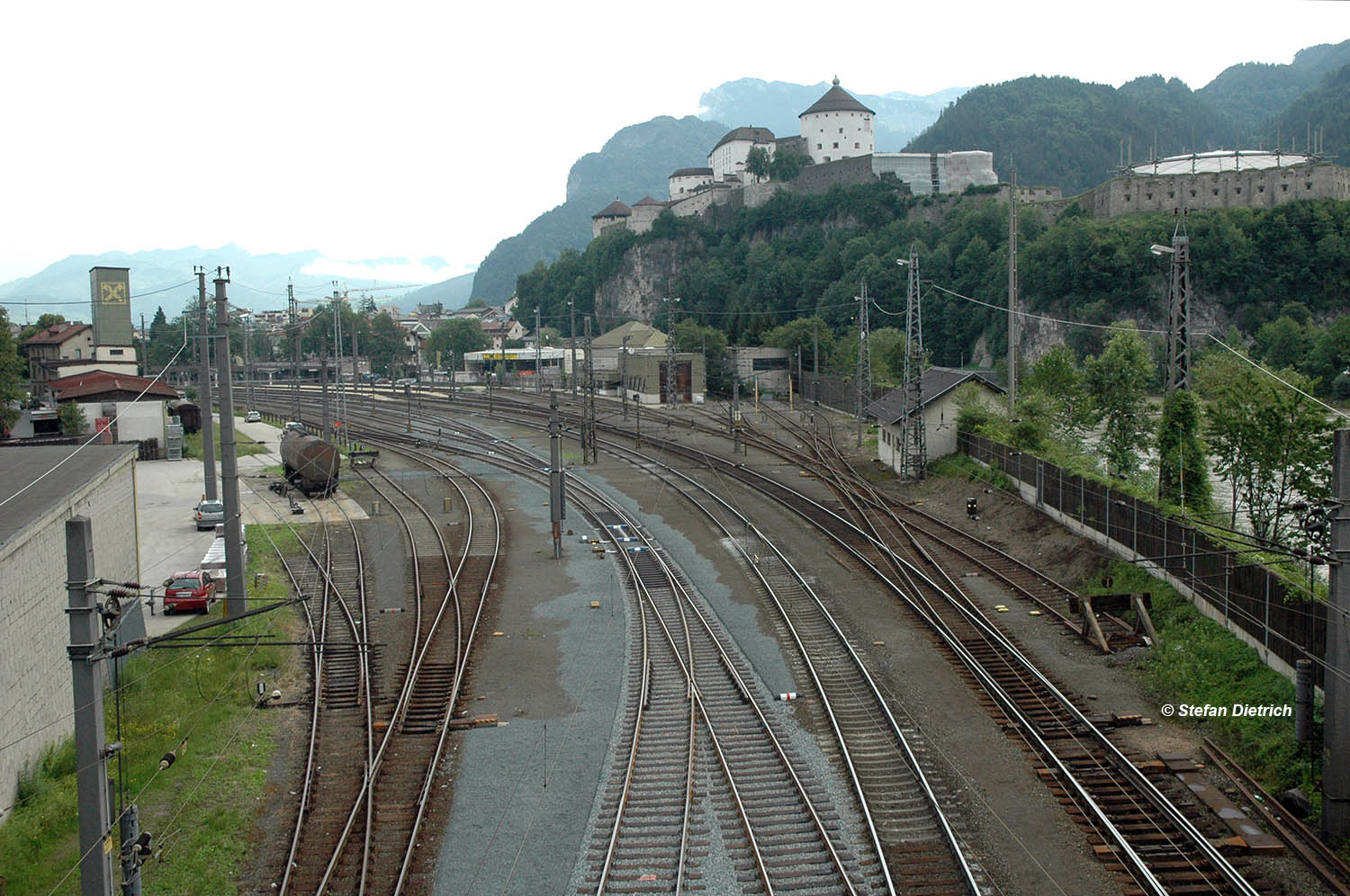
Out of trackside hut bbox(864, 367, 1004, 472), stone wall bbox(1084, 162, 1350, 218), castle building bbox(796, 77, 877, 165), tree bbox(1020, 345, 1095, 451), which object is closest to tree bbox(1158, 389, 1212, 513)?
tree bbox(1020, 345, 1095, 451)

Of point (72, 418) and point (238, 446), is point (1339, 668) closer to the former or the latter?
point (238, 446)

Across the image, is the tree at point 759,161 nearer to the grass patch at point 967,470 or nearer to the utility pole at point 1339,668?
the grass patch at point 967,470

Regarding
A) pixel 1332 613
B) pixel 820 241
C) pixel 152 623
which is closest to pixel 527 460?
pixel 152 623

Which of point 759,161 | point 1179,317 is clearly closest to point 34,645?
point 1179,317

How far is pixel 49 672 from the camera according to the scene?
1223 cm

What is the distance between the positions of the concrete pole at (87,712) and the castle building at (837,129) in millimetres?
110310

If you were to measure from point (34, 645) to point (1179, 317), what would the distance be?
1823 cm

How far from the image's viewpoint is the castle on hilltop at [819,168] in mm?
99812

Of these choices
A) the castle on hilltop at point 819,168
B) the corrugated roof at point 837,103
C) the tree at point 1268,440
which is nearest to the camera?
the tree at point 1268,440

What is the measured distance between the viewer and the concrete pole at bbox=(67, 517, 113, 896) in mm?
7133

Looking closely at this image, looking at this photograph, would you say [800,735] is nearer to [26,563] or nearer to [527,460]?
[26,563]

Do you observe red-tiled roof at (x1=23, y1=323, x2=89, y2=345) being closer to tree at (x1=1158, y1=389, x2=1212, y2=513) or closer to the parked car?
the parked car

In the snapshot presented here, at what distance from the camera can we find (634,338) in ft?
247

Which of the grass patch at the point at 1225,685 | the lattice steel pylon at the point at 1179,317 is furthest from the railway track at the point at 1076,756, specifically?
the lattice steel pylon at the point at 1179,317
